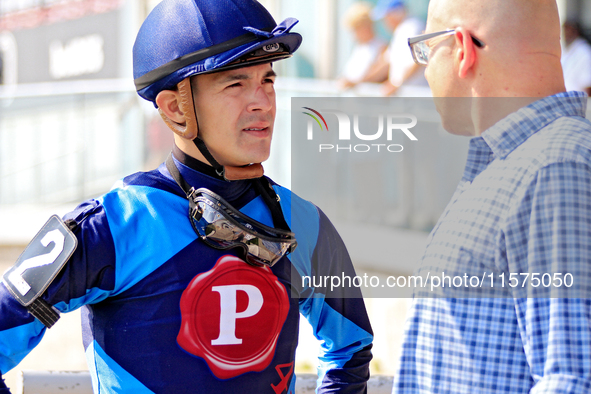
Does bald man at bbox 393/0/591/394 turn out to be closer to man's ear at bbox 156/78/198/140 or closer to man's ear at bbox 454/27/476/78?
man's ear at bbox 454/27/476/78

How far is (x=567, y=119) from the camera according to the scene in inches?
53.2

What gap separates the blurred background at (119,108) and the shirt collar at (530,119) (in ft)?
0.93

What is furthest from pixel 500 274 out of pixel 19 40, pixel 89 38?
pixel 19 40

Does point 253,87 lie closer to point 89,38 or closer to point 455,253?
point 455,253

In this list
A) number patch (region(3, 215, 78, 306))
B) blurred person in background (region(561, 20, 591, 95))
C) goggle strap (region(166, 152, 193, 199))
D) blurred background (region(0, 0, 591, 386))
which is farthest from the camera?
blurred person in background (region(561, 20, 591, 95))

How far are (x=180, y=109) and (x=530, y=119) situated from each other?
3.23 ft

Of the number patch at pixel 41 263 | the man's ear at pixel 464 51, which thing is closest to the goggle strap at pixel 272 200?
the number patch at pixel 41 263

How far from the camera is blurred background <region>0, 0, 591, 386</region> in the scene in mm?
3002

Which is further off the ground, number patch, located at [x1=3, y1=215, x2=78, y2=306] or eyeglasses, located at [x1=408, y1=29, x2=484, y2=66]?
eyeglasses, located at [x1=408, y1=29, x2=484, y2=66]

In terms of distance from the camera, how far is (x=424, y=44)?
1587mm

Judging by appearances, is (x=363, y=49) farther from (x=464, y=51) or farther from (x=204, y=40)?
(x=464, y=51)

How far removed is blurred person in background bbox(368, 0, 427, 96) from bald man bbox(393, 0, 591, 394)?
3347mm

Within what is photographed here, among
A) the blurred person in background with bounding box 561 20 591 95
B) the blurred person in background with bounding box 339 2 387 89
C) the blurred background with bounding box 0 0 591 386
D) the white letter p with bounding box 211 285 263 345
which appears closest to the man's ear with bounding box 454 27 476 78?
the blurred background with bounding box 0 0 591 386

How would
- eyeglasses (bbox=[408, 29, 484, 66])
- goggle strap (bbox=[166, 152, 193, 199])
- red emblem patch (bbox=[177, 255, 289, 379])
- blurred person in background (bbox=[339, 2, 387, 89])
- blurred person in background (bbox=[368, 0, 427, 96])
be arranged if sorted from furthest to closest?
blurred person in background (bbox=[339, 2, 387, 89]) → blurred person in background (bbox=[368, 0, 427, 96]) → goggle strap (bbox=[166, 152, 193, 199]) → red emblem patch (bbox=[177, 255, 289, 379]) → eyeglasses (bbox=[408, 29, 484, 66])
